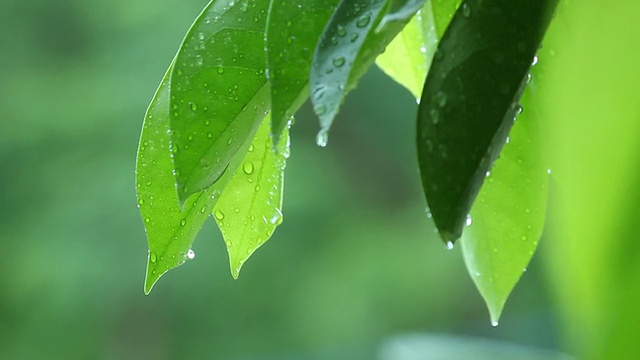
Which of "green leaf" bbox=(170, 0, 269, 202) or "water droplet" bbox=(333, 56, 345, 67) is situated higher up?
"water droplet" bbox=(333, 56, 345, 67)

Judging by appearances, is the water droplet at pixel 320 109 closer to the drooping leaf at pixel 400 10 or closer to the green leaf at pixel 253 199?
the drooping leaf at pixel 400 10

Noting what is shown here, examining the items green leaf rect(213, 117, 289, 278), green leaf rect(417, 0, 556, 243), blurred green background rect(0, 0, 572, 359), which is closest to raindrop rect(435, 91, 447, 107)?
green leaf rect(417, 0, 556, 243)

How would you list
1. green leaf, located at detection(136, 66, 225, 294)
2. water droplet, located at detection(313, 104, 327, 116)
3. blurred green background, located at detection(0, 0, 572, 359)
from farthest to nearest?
blurred green background, located at detection(0, 0, 572, 359), green leaf, located at detection(136, 66, 225, 294), water droplet, located at detection(313, 104, 327, 116)

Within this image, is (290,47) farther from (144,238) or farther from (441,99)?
(144,238)

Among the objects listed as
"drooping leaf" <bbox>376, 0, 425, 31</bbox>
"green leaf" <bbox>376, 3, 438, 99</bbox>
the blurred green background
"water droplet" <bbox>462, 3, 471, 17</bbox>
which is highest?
"drooping leaf" <bbox>376, 0, 425, 31</bbox>

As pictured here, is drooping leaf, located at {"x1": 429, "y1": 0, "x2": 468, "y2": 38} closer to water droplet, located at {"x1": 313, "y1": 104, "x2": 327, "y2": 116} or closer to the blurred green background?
water droplet, located at {"x1": 313, "y1": 104, "x2": 327, "y2": 116}

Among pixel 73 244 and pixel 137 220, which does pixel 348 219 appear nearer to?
pixel 137 220
